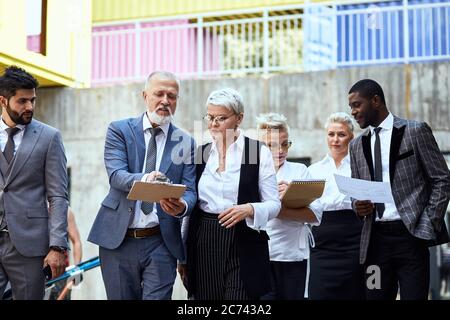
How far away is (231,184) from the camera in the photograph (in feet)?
20.8

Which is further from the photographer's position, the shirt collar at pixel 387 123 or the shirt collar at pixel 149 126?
the shirt collar at pixel 387 123

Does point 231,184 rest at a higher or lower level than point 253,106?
lower

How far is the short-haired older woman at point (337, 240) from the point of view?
8070mm

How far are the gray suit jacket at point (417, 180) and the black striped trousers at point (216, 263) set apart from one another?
108 cm

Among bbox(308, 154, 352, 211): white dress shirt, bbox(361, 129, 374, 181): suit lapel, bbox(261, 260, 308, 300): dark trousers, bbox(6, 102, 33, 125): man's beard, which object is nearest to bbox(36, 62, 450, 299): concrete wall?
bbox(308, 154, 352, 211): white dress shirt

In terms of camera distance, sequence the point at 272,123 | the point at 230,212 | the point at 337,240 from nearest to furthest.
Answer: the point at 230,212, the point at 272,123, the point at 337,240

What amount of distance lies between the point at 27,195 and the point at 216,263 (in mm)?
1369

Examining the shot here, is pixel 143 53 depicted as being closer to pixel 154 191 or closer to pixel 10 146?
pixel 10 146

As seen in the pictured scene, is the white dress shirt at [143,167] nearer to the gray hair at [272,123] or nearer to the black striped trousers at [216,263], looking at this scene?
the black striped trousers at [216,263]

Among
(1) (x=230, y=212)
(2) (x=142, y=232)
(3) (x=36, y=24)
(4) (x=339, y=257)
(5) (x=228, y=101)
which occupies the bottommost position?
(4) (x=339, y=257)

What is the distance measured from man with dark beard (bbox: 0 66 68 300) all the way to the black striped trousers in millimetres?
941

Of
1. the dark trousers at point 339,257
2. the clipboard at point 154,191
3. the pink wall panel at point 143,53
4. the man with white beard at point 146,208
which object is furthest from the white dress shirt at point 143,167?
the pink wall panel at point 143,53

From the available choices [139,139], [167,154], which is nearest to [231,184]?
[167,154]

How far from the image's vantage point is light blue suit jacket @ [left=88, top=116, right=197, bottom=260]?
629cm
